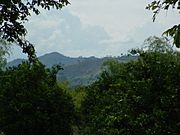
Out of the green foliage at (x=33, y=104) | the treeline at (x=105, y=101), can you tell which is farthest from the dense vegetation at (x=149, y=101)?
the green foliage at (x=33, y=104)

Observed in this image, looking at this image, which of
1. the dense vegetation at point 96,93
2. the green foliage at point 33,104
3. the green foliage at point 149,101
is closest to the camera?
the dense vegetation at point 96,93

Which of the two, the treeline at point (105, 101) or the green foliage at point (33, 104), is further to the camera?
the green foliage at point (33, 104)

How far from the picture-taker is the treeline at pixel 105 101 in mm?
17922

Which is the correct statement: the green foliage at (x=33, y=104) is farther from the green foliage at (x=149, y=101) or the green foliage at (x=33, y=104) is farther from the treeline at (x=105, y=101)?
the green foliage at (x=149, y=101)

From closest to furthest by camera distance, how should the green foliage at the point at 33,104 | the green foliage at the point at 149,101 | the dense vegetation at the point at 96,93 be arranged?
the dense vegetation at the point at 96,93 < the green foliage at the point at 149,101 < the green foliage at the point at 33,104

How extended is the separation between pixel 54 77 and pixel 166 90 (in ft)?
60.1

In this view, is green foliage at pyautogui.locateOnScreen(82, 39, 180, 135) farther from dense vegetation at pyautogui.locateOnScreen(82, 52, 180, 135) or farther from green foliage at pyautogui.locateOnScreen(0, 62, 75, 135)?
green foliage at pyautogui.locateOnScreen(0, 62, 75, 135)

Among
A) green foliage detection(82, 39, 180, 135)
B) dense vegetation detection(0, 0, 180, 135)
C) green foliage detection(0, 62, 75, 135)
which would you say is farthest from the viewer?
green foliage detection(0, 62, 75, 135)

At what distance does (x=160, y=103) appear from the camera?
717 inches

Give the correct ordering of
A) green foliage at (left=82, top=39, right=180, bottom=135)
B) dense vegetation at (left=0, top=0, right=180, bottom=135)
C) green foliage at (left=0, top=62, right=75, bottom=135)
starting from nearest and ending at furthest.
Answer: dense vegetation at (left=0, top=0, right=180, bottom=135) < green foliage at (left=82, top=39, right=180, bottom=135) < green foliage at (left=0, top=62, right=75, bottom=135)

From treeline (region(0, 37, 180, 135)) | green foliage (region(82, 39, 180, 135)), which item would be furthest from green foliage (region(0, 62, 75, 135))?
green foliage (region(82, 39, 180, 135))

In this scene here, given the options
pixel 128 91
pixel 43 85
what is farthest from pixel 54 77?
pixel 128 91

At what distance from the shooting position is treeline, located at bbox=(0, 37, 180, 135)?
17.9m

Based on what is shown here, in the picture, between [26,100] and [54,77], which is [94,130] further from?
[54,77]
